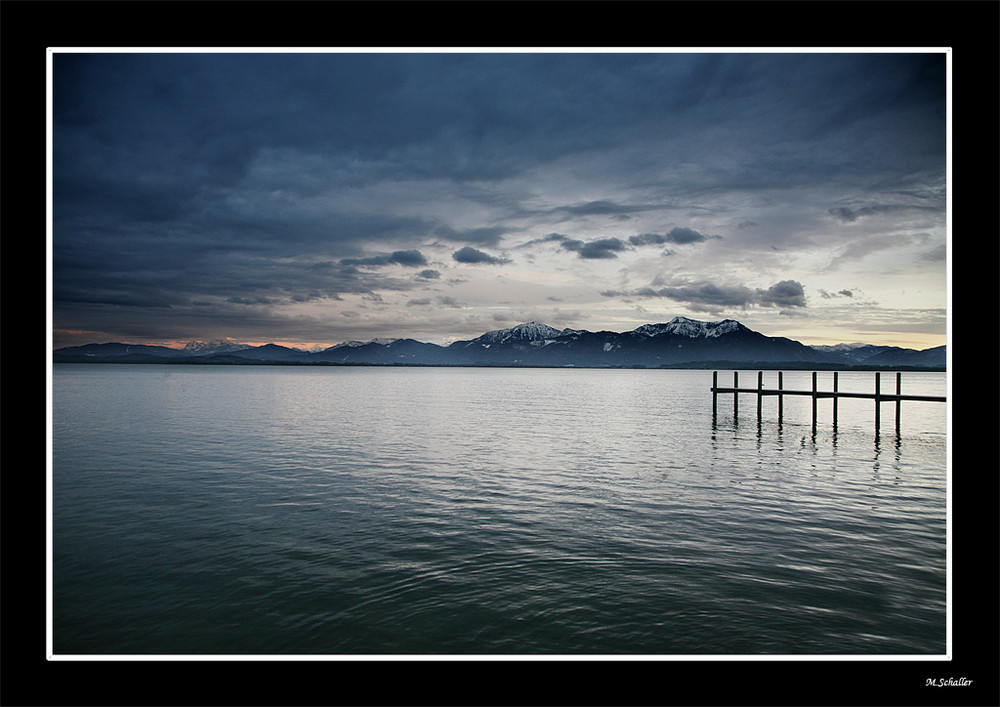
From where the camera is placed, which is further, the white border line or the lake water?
the lake water

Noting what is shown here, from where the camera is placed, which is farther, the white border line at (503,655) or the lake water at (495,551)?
the lake water at (495,551)

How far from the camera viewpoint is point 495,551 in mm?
12359

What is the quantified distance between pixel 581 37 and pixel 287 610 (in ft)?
30.7

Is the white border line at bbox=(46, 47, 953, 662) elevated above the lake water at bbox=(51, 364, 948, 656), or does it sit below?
above

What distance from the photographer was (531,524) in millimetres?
14625

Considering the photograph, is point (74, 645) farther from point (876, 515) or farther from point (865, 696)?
point (876, 515)

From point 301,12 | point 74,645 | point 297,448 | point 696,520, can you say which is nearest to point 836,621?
point 696,520

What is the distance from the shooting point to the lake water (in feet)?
28.1

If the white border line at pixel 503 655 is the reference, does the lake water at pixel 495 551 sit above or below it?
below

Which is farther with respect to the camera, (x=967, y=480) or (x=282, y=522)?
(x=282, y=522)

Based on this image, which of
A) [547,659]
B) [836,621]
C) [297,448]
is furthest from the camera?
[297,448]

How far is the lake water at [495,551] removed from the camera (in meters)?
8.57

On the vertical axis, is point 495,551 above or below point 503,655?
below

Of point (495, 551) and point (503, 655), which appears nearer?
point (503, 655)
